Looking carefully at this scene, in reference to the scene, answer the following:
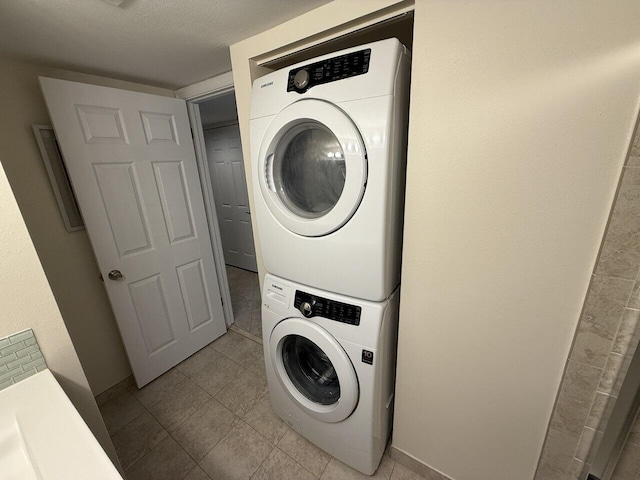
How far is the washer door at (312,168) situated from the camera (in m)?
0.86

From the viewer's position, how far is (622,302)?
68 cm

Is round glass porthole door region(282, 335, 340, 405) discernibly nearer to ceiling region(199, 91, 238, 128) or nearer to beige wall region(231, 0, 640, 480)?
beige wall region(231, 0, 640, 480)

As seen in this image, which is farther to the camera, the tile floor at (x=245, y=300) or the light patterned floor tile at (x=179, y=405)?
the tile floor at (x=245, y=300)

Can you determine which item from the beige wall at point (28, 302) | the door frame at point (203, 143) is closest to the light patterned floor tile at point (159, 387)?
the door frame at point (203, 143)

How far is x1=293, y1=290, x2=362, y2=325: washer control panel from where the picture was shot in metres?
1.00

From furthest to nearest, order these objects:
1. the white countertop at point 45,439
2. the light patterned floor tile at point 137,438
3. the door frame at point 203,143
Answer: the door frame at point 203,143, the light patterned floor tile at point 137,438, the white countertop at point 45,439

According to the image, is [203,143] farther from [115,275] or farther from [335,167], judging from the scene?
[335,167]

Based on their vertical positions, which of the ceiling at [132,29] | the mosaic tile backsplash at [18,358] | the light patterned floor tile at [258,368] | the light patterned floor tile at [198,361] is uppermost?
the ceiling at [132,29]

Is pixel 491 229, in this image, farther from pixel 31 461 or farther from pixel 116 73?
pixel 116 73

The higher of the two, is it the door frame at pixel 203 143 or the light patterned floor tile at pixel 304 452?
the door frame at pixel 203 143

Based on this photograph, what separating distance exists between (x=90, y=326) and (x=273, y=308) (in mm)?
1293

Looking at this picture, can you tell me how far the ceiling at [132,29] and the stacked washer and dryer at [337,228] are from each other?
0.25m

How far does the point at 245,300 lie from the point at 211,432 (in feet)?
4.93

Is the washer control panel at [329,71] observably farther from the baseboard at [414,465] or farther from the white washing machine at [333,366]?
the baseboard at [414,465]
